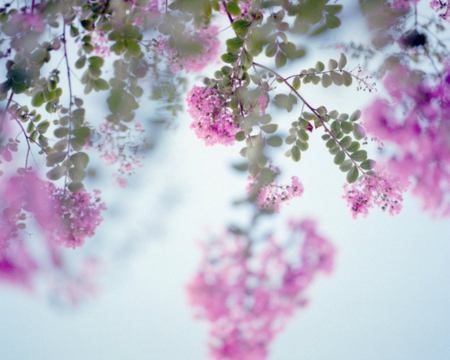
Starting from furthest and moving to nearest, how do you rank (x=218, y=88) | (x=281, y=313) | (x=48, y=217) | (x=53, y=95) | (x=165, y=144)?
(x=281, y=313), (x=218, y=88), (x=53, y=95), (x=48, y=217), (x=165, y=144)

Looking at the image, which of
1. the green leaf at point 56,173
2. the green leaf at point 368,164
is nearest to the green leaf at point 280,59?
the green leaf at point 368,164

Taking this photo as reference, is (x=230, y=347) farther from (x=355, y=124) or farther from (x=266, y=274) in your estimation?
(x=355, y=124)

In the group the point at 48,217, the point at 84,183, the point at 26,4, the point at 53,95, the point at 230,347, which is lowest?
the point at 230,347

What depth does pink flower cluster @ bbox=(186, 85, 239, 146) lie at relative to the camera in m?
1.04

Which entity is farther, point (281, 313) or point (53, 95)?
point (281, 313)

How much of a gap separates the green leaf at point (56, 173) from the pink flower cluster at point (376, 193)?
0.93m

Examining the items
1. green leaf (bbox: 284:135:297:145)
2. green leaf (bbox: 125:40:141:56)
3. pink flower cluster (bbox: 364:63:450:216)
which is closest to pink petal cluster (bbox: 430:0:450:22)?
pink flower cluster (bbox: 364:63:450:216)

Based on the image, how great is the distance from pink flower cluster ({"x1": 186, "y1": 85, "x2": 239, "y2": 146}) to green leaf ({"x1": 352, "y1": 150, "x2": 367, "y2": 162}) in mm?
392

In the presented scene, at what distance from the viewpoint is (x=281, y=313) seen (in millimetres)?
1358

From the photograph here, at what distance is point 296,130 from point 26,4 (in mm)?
836

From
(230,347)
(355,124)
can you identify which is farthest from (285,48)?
(230,347)

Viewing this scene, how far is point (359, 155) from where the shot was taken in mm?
1072

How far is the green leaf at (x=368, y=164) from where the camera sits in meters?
1.07

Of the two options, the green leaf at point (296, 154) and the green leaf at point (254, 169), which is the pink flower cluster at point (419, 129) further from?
the green leaf at point (254, 169)
